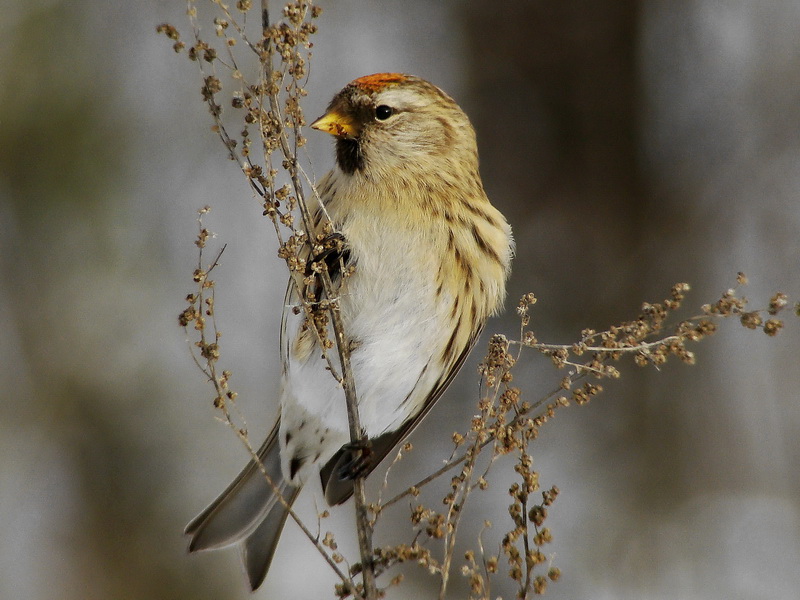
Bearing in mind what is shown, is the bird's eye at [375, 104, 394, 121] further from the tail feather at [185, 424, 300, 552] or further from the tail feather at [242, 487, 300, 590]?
the tail feather at [242, 487, 300, 590]

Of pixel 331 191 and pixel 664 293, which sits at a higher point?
pixel 664 293

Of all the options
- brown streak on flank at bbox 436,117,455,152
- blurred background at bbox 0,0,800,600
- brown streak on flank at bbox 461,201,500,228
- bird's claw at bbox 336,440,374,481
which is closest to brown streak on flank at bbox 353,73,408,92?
brown streak on flank at bbox 436,117,455,152

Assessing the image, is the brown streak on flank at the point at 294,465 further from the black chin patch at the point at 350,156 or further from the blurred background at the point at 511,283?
the blurred background at the point at 511,283

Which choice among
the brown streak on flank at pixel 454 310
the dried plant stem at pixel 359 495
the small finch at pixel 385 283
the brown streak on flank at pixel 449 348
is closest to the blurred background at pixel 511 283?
the small finch at pixel 385 283

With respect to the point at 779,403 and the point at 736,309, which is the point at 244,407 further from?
the point at 736,309

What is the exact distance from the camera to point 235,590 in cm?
483

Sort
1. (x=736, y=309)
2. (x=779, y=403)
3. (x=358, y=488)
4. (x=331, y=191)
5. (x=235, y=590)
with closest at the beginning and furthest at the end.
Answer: (x=736, y=309)
(x=358, y=488)
(x=331, y=191)
(x=235, y=590)
(x=779, y=403)

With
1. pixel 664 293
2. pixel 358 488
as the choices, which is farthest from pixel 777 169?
pixel 358 488

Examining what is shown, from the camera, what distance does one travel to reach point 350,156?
2627 mm

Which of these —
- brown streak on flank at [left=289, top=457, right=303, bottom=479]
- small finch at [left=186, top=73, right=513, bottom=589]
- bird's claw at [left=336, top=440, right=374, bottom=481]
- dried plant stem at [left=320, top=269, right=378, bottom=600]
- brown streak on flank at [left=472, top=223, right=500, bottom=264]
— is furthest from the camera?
brown streak on flank at [left=289, top=457, right=303, bottom=479]

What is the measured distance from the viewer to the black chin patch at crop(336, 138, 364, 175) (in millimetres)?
2611

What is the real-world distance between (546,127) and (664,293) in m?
1.24

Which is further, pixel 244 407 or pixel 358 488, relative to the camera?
pixel 244 407

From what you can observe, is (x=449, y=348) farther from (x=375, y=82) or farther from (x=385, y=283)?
(x=375, y=82)
